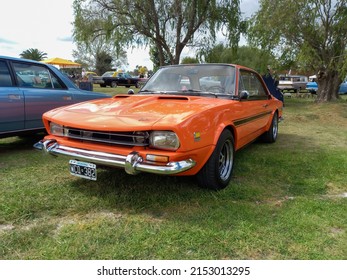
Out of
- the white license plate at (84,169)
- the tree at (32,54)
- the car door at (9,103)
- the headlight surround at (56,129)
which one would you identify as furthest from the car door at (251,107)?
the tree at (32,54)

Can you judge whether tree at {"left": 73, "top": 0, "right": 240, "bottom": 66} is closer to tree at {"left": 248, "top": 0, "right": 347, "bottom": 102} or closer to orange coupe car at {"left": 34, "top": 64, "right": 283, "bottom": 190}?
tree at {"left": 248, "top": 0, "right": 347, "bottom": 102}

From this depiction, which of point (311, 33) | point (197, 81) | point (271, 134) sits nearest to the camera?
point (197, 81)

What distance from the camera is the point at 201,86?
4.15 m

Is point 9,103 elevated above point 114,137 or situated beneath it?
elevated above

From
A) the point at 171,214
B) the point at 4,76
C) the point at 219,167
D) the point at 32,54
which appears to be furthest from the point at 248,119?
the point at 32,54

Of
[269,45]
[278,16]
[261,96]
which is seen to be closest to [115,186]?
[261,96]

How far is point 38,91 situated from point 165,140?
3.42 m

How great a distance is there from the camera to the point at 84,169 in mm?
3016

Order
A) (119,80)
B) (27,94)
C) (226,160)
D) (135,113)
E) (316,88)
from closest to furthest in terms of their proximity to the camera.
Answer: (135,113) < (226,160) < (27,94) < (316,88) < (119,80)

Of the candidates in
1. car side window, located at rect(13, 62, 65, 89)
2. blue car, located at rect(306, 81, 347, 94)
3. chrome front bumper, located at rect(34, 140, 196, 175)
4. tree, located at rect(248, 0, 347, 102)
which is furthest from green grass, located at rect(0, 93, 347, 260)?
blue car, located at rect(306, 81, 347, 94)

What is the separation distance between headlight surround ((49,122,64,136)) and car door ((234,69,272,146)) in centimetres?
204

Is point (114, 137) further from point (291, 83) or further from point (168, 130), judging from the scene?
point (291, 83)

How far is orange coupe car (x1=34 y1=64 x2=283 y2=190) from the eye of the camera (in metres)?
2.74
